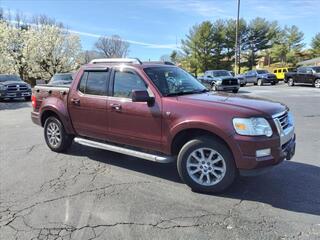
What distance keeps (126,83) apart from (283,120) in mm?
2538

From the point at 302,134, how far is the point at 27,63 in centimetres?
4924

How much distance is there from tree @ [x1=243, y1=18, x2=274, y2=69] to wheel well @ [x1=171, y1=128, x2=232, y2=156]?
70.8 m

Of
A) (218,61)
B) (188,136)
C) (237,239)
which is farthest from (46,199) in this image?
(218,61)

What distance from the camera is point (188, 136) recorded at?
544 centimetres

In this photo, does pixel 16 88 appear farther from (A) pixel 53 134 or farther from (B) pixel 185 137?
(B) pixel 185 137

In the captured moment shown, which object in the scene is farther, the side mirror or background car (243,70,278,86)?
background car (243,70,278,86)

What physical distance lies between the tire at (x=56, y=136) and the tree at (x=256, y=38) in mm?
69511

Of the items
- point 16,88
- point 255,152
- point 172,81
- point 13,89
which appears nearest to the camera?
point 255,152

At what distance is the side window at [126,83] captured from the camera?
19.4 feet

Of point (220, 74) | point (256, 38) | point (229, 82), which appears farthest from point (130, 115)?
point (256, 38)

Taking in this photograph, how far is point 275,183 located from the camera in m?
5.55

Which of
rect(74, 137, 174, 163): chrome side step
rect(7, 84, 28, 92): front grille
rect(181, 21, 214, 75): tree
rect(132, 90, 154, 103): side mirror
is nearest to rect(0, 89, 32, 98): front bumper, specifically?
rect(7, 84, 28, 92): front grille

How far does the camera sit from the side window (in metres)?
5.91

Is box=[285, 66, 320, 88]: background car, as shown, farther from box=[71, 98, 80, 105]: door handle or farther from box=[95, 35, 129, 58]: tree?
box=[95, 35, 129, 58]: tree
